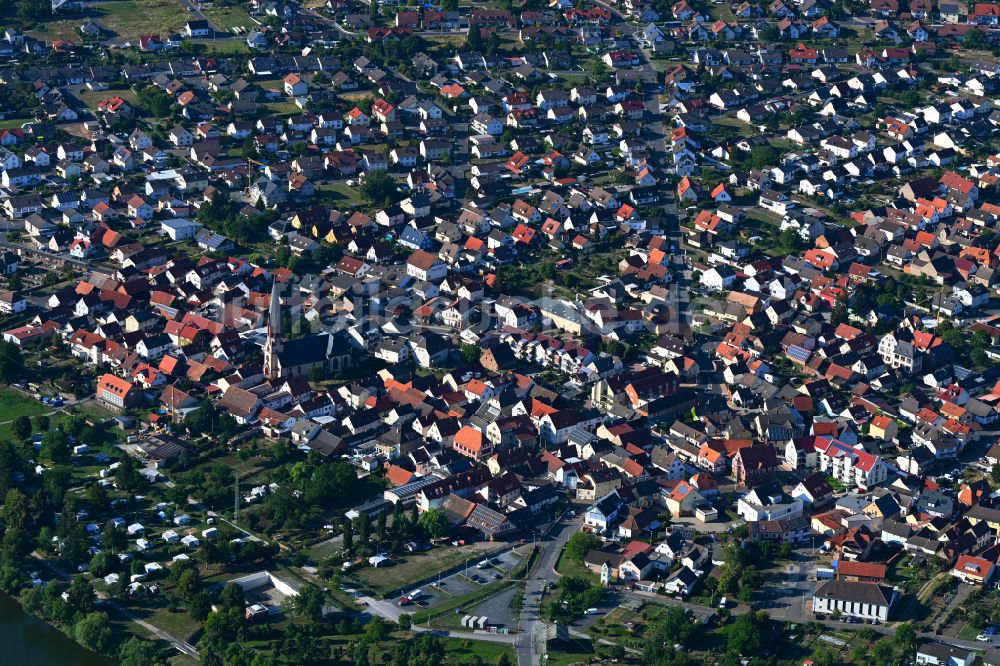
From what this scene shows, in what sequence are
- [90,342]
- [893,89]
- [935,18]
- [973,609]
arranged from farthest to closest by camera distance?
[935,18] < [893,89] < [90,342] < [973,609]

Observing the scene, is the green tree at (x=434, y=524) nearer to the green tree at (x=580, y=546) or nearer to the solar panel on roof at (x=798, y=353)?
the green tree at (x=580, y=546)

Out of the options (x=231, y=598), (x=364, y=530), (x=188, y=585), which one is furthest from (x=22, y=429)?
(x=364, y=530)

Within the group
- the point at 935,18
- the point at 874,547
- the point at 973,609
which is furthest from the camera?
the point at 935,18

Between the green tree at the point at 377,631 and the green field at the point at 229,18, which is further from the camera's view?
the green field at the point at 229,18

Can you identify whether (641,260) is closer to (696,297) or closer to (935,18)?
(696,297)

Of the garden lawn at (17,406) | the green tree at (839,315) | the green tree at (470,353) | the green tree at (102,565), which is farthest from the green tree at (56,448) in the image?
the green tree at (839,315)

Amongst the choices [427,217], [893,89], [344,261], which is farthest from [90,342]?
[893,89]
